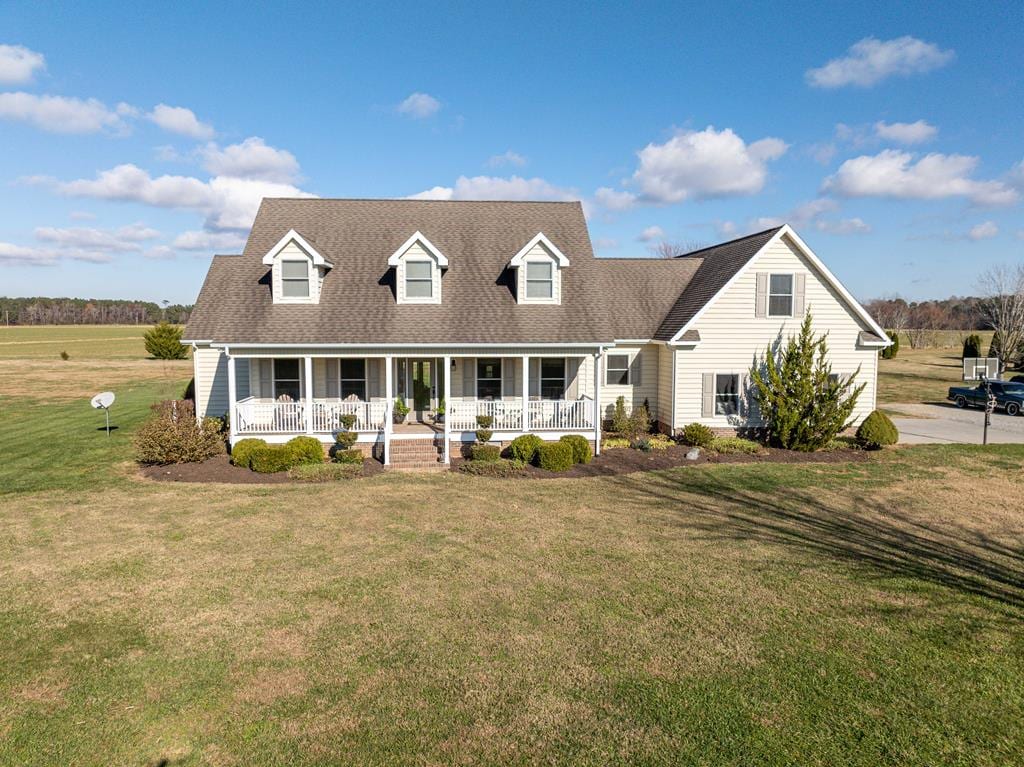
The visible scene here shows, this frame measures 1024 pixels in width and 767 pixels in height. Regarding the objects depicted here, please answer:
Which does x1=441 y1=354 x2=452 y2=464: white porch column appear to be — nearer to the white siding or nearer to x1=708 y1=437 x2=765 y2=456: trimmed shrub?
the white siding

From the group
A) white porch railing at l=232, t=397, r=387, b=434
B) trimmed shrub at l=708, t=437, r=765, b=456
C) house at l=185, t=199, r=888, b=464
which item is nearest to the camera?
white porch railing at l=232, t=397, r=387, b=434

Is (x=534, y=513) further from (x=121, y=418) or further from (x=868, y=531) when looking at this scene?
(x=121, y=418)

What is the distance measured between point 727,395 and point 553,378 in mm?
6327

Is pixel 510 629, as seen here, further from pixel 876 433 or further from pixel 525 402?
pixel 876 433

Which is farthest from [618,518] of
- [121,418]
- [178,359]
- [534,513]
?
[178,359]

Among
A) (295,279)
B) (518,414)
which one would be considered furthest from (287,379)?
(518,414)

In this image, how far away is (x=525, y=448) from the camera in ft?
60.8

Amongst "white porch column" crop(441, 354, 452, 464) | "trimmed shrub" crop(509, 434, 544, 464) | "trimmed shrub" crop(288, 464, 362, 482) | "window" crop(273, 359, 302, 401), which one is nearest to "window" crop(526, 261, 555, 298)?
"white porch column" crop(441, 354, 452, 464)

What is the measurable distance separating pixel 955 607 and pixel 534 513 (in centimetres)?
777

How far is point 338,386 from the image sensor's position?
835 inches

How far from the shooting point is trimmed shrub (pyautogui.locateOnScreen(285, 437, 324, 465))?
1773cm

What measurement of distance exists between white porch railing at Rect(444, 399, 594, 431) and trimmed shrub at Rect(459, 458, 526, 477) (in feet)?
6.81

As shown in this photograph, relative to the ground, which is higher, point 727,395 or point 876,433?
point 727,395

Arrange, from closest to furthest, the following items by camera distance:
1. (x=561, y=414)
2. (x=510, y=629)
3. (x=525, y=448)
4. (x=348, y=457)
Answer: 1. (x=510, y=629)
2. (x=348, y=457)
3. (x=525, y=448)
4. (x=561, y=414)
